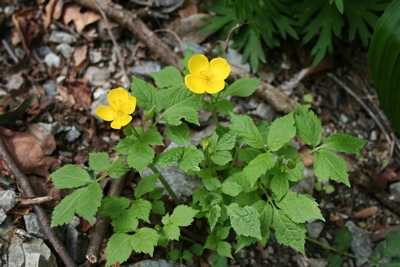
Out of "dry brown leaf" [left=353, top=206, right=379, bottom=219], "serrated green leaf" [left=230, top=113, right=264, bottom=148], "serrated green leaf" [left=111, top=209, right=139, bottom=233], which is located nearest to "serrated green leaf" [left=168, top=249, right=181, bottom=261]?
"serrated green leaf" [left=111, top=209, right=139, bottom=233]

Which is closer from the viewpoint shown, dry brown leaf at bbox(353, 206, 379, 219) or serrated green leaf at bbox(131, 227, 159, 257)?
serrated green leaf at bbox(131, 227, 159, 257)

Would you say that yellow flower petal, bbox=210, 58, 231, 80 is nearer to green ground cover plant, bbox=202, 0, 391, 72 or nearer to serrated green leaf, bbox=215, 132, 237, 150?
serrated green leaf, bbox=215, 132, 237, 150

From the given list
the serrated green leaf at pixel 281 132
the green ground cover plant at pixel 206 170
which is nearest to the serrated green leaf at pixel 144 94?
the green ground cover plant at pixel 206 170

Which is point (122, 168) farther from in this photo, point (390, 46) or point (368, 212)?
point (368, 212)

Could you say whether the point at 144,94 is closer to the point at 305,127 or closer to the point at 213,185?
the point at 213,185

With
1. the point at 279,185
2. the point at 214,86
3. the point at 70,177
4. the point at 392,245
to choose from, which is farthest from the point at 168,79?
the point at 392,245

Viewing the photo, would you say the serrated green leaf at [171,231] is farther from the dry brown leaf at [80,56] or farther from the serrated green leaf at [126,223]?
the dry brown leaf at [80,56]

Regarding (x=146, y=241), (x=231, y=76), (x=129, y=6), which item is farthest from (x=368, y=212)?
(x=129, y=6)
